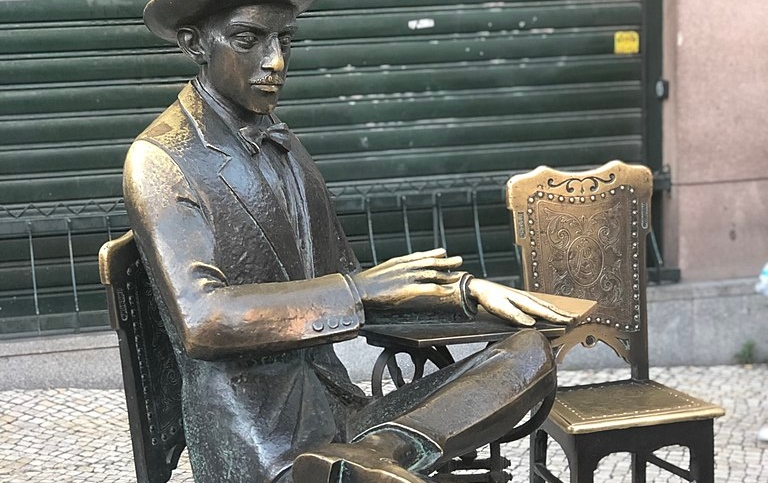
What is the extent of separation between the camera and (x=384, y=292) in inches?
84.4

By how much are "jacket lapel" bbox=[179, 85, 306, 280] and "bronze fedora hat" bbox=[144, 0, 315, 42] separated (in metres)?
0.19

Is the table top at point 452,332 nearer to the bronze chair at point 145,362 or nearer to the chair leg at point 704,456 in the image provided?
the bronze chair at point 145,362

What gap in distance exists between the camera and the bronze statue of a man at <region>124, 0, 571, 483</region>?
6.88 feet

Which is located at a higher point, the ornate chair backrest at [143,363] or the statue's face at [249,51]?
the statue's face at [249,51]

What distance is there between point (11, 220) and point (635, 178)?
385 cm

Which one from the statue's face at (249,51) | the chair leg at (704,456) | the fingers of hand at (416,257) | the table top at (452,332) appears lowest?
the chair leg at (704,456)

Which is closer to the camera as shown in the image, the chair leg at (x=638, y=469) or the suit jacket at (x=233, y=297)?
the suit jacket at (x=233, y=297)

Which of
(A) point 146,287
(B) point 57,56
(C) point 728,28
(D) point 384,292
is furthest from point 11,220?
(C) point 728,28

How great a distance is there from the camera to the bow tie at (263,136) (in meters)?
2.35

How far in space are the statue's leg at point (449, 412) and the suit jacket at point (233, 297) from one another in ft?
0.73

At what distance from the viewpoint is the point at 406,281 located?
2160 mm

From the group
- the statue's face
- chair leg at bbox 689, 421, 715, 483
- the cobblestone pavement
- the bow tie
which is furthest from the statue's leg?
the cobblestone pavement

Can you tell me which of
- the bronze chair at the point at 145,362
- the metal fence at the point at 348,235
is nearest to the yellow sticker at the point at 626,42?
the metal fence at the point at 348,235

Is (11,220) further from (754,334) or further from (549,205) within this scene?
(754,334)
